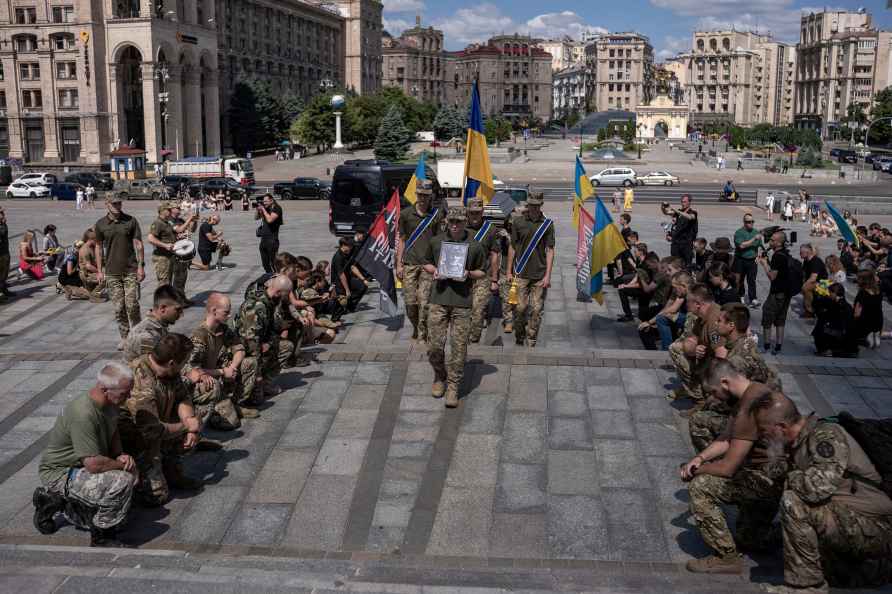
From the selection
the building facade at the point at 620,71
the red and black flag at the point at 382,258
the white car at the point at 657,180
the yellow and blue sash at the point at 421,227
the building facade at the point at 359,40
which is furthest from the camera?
the building facade at the point at 620,71

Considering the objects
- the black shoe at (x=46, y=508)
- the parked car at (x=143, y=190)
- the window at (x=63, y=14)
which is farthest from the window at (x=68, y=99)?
the black shoe at (x=46, y=508)

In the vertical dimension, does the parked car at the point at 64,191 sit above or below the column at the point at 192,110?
below

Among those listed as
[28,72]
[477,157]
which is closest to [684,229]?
[477,157]

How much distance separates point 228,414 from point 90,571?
2.76 meters

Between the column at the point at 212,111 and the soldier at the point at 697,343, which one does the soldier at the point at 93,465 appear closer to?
the soldier at the point at 697,343

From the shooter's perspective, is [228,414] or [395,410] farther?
[395,410]

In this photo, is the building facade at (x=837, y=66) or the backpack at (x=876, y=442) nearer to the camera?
the backpack at (x=876, y=442)

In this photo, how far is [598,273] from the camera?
12.1 metres

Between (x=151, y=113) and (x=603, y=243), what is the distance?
2641 inches

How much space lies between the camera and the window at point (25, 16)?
70.4m

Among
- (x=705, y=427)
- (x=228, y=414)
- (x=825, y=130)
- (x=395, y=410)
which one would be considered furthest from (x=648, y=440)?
(x=825, y=130)

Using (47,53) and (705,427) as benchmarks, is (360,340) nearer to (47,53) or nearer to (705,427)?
(705,427)

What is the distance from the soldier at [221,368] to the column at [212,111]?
76.6 m

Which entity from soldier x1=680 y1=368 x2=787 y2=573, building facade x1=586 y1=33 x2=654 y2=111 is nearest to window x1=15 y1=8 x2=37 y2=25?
soldier x1=680 y1=368 x2=787 y2=573
